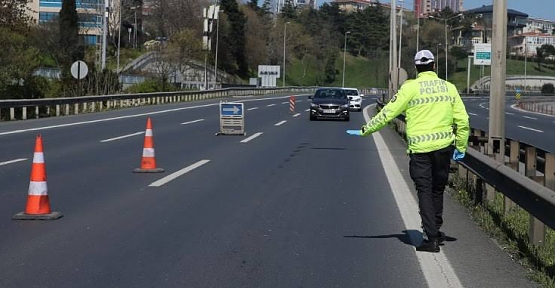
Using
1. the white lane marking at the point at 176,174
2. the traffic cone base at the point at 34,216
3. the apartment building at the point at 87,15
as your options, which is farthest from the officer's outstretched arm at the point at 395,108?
the apartment building at the point at 87,15

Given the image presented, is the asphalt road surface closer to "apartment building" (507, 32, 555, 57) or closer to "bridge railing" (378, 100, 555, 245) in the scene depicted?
"bridge railing" (378, 100, 555, 245)

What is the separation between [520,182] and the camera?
26.3ft

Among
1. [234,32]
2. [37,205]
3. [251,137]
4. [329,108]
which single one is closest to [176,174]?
[37,205]

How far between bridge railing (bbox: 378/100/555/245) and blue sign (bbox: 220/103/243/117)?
12.3 metres

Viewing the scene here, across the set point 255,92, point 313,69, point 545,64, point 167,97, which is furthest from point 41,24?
point 545,64

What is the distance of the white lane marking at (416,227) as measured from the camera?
22.9 ft

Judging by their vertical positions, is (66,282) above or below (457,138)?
below

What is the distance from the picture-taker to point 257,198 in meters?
11.7

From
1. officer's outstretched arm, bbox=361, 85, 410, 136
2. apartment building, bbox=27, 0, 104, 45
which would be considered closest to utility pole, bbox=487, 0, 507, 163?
officer's outstretched arm, bbox=361, 85, 410, 136

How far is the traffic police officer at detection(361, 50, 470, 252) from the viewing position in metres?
7.95

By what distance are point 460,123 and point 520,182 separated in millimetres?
821

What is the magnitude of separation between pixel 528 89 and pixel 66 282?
12780cm

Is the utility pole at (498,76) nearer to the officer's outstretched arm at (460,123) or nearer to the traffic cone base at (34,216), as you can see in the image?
the officer's outstretched arm at (460,123)

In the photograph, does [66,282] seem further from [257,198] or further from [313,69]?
[313,69]
